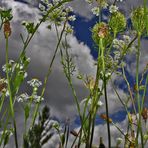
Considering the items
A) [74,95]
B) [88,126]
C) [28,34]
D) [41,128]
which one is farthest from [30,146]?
[74,95]

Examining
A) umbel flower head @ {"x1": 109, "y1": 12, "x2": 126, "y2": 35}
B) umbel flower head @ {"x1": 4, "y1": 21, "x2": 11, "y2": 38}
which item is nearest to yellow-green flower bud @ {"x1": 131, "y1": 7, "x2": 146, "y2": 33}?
umbel flower head @ {"x1": 109, "y1": 12, "x2": 126, "y2": 35}

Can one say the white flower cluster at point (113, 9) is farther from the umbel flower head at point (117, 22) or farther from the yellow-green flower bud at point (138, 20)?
the yellow-green flower bud at point (138, 20)

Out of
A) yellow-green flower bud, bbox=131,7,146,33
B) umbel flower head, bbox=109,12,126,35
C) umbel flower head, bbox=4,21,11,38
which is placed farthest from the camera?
umbel flower head, bbox=109,12,126,35

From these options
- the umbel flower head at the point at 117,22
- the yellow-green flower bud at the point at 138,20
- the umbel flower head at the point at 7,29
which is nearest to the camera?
the umbel flower head at the point at 7,29

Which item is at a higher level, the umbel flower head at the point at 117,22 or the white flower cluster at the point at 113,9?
the white flower cluster at the point at 113,9

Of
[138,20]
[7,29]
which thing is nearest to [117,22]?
[138,20]

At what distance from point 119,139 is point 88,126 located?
109 centimetres

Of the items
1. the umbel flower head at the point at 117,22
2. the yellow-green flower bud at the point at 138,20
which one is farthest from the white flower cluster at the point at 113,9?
the yellow-green flower bud at the point at 138,20

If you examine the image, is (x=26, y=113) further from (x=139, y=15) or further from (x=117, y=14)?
(x=117, y=14)

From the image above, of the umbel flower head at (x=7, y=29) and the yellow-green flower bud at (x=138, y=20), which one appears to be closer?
the umbel flower head at (x=7, y=29)

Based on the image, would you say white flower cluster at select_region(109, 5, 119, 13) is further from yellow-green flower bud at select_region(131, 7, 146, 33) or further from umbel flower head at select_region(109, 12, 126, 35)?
yellow-green flower bud at select_region(131, 7, 146, 33)

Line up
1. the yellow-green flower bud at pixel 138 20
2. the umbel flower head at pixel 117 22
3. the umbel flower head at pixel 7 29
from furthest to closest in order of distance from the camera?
the umbel flower head at pixel 117 22 < the yellow-green flower bud at pixel 138 20 < the umbel flower head at pixel 7 29

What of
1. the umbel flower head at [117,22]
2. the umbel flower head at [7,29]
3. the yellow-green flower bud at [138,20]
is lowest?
the umbel flower head at [7,29]

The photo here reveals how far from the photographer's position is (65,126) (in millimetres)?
1726
